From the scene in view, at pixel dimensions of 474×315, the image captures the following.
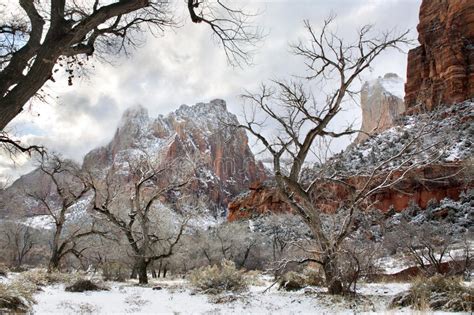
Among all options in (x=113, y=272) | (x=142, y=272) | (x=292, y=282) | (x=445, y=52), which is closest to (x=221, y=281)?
(x=292, y=282)

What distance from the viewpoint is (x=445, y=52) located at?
185 feet

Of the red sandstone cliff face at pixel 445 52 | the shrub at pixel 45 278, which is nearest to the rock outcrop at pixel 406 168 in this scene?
the shrub at pixel 45 278

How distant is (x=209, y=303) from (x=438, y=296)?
526cm

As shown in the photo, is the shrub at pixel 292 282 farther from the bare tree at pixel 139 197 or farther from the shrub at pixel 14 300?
the shrub at pixel 14 300

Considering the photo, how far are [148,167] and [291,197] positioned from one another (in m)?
9.64

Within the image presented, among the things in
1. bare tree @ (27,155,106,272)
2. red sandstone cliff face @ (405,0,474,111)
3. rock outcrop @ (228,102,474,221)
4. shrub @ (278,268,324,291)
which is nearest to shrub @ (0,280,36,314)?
shrub @ (278,268,324,291)

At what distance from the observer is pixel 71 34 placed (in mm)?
4512

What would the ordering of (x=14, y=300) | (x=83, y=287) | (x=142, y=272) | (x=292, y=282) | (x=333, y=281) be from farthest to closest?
(x=142, y=272) < (x=83, y=287) < (x=292, y=282) < (x=333, y=281) < (x=14, y=300)

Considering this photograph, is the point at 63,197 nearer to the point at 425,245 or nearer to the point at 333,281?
the point at 333,281

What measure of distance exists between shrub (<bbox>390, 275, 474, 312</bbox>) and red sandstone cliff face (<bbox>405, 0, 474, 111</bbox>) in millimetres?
47265

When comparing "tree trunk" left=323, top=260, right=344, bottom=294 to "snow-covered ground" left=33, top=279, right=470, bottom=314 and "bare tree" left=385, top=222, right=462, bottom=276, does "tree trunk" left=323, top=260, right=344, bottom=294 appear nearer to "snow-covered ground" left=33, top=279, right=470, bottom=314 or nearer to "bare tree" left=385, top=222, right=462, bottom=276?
"snow-covered ground" left=33, top=279, right=470, bottom=314

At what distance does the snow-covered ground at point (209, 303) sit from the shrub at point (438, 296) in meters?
0.35

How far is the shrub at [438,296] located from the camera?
5535 mm

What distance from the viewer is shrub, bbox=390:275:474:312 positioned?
218 inches
